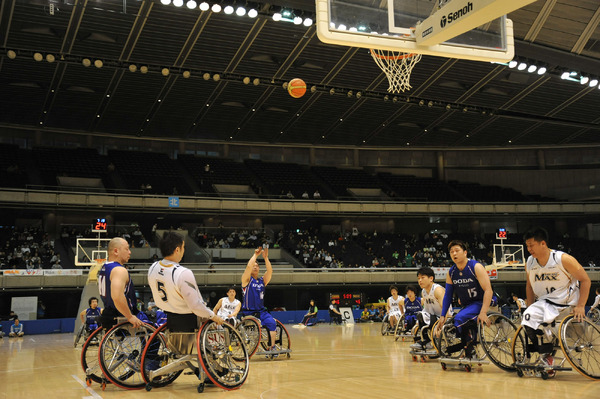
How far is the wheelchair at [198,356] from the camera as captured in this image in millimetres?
6286

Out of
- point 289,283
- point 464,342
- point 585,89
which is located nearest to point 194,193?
point 289,283

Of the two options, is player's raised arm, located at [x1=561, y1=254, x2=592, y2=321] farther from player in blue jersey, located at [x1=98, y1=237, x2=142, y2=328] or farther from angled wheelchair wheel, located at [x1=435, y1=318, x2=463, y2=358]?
player in blue jersey, located at [x1=98, y1=237, x2=142, y2=328]

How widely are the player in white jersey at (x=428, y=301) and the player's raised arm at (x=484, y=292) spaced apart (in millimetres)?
1865

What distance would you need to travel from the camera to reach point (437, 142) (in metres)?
42.7

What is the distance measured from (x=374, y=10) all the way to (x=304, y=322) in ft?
63.1

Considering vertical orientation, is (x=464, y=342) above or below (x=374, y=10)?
below

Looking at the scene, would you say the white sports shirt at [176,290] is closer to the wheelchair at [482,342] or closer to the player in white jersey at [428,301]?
the wheelchair at [482,342]

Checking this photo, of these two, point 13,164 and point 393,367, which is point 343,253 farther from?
point 393,367

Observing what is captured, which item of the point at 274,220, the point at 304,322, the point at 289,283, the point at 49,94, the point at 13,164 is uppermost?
the point at 49,94

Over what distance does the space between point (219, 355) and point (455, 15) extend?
20.2 feet

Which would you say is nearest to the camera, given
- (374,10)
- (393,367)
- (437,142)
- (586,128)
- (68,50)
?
(393,367)

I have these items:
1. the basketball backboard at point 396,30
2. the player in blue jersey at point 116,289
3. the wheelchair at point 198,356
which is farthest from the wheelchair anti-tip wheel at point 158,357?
the basketball backboard at point 396,30

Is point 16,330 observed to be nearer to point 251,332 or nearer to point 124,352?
point 251,332

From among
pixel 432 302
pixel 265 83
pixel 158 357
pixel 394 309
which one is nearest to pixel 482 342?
pixel 432 302
